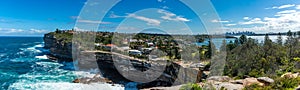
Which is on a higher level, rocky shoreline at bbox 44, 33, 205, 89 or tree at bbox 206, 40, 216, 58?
tree at bbox 206, 40, 216, 58

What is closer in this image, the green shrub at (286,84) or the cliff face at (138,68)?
the green shrub at (286,84)

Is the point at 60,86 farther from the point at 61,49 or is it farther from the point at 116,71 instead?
the point at 61,49

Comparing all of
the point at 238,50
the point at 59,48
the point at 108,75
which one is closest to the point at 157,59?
the point at 108,75

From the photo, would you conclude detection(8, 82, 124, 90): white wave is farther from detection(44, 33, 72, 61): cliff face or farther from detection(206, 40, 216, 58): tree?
detection(44, 33, 72, 61): cliff face

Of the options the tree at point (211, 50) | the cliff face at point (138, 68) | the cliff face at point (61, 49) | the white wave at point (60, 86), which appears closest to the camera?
the cliff face at point (138, 68)

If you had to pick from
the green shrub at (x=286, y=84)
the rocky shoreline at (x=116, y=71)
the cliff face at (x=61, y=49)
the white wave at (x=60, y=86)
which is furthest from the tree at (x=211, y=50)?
the cliff face at (x=61, y=49)

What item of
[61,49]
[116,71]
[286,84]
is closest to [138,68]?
[116,71]

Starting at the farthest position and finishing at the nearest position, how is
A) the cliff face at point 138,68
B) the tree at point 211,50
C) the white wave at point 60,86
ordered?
the tree at point 211,50 < the white wave at point 60,86 < the cliff face at point 138,68

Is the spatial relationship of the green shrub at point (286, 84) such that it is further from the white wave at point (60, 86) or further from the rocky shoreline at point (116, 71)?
the white wave at point (60, 86)

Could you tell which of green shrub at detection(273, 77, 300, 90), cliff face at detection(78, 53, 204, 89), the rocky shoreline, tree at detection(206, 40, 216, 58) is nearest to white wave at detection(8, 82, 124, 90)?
the rocky shoreline

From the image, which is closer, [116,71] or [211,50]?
[211,50]

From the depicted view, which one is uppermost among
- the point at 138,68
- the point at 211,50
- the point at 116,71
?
the point at 211,50

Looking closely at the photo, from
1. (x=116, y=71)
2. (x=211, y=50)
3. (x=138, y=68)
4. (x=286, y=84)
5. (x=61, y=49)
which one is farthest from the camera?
(x=61, y=49)
